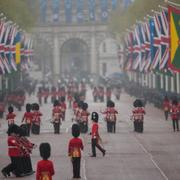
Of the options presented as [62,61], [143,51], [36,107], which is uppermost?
[62,61]

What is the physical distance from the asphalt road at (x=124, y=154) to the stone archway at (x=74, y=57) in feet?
421

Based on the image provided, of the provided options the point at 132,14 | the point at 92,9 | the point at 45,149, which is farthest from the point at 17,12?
the point at 45,149

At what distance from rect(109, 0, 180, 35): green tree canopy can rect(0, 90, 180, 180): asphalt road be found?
1143 inches

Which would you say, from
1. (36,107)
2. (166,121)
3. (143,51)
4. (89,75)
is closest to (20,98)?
(143,51)

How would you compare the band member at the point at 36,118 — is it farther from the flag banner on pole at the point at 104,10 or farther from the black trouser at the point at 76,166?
the flag banner on pole at the point at 104,10

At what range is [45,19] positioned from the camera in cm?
18175

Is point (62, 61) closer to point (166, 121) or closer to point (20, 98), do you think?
point (20, 98)

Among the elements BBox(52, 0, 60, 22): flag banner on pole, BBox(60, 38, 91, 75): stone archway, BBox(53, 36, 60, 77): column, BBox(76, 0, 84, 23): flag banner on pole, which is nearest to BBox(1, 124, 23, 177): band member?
BBox(53, 36, 60, 77): column

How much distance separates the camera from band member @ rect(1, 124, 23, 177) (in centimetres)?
2795

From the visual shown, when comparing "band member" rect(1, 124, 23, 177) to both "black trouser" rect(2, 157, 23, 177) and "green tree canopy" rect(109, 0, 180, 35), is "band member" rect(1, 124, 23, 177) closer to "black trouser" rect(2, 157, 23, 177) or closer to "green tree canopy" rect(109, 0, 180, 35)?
"black trouser" rect(2, 157, 23, 177)

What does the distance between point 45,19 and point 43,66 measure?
8.83 metres

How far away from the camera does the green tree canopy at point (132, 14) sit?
92912mm

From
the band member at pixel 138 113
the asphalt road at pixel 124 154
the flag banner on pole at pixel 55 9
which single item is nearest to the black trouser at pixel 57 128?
the asphalt road at pixel 124 154

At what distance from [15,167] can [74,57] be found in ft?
519
